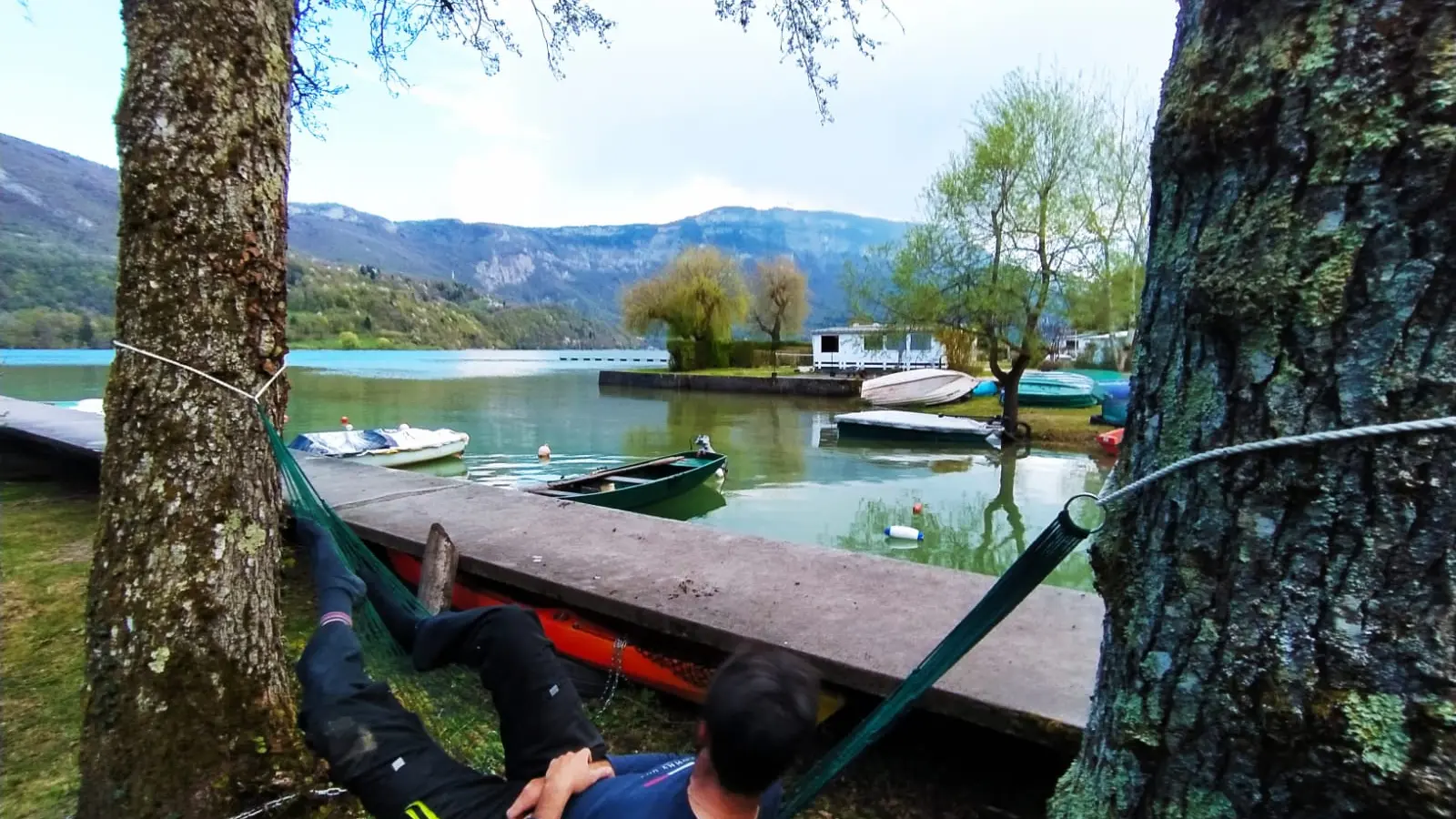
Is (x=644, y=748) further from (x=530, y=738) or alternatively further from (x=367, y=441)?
(x=367, y=441)

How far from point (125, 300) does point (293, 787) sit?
1.52m

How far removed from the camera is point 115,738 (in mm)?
2049

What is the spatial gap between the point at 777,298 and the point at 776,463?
110 feet

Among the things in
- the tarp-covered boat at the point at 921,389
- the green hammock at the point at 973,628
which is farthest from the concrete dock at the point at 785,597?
the tarp-covered boat at the point at 921,389

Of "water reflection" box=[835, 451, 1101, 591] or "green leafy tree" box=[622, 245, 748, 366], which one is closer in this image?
"water reflection" box=[835, 451, 1101, 591]

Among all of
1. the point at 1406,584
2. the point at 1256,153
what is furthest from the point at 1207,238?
the point at 1406,584

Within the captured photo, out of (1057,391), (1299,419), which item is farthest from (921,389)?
(1299,419)

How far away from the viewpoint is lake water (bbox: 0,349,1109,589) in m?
9.88

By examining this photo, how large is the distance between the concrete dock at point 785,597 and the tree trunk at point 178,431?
1.72m

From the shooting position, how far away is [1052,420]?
1980 centimetres

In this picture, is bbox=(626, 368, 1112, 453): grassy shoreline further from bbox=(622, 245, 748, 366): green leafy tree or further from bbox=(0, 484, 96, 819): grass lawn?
bbox=(622, 245, 748, 366): green leafy tree

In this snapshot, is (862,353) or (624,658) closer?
(624,658)

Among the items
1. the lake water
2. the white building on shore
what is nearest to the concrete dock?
the lake water

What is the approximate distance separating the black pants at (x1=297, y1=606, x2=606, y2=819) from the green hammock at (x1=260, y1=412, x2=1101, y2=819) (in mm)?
530
